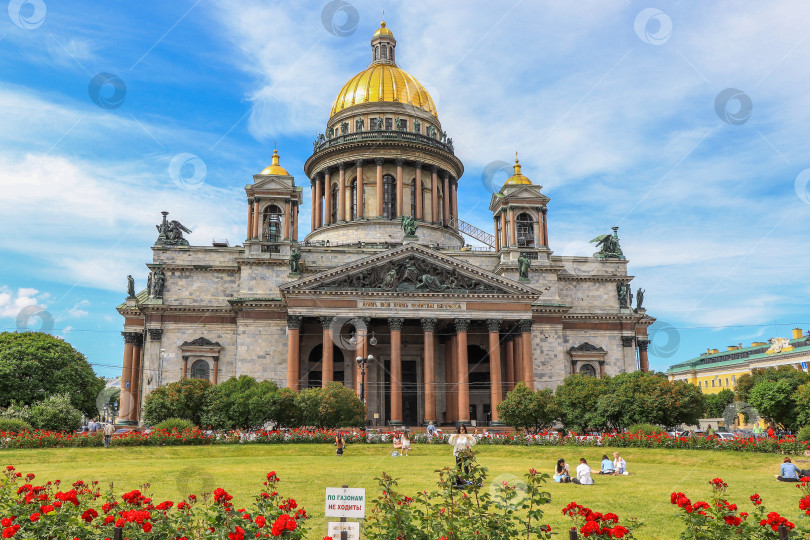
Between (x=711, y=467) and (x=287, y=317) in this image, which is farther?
(x=287, y=317)

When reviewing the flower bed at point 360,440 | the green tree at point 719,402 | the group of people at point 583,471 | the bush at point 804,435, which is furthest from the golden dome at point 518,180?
the green tree at point 719,402

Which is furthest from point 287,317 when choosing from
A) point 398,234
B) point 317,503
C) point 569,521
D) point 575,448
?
point 569,521

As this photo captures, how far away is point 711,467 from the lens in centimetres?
2573

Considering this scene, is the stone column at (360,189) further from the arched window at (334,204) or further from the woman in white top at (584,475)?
the woman in white top at (584,475)

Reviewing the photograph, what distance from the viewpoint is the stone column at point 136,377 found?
171 feet

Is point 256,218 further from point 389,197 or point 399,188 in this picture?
point 399,188

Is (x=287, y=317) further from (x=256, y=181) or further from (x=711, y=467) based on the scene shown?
(x=711, y=467)

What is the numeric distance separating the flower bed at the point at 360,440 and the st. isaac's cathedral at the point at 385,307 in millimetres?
9700

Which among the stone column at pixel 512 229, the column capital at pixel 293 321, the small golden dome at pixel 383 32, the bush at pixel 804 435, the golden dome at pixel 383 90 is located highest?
the small golden dome at pixel 383 32

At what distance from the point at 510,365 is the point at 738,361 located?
6789 centimetres

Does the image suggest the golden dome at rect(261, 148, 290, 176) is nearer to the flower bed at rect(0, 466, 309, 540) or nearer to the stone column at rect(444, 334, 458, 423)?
the stone column at rect(444, 334, 458, 423)

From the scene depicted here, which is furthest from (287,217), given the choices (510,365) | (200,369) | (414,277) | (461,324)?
(510,365)

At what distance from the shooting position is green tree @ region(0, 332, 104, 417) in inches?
2077

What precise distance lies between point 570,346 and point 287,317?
23.5 meters
